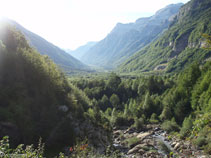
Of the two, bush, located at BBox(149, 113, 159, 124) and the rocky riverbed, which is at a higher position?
the rocky riverbed

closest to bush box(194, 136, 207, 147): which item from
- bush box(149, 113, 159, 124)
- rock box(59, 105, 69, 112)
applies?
bush box(149, 113, 159, 124)

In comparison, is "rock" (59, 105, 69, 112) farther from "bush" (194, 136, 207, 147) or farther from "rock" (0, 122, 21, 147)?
"bush" (194, 136, 207, 147)

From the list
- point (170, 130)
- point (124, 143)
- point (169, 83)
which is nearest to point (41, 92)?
point (124, 143)

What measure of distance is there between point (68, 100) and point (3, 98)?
1394 cm

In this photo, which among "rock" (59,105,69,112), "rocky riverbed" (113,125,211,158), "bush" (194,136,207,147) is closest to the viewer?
"rock" (59,105,69,112)

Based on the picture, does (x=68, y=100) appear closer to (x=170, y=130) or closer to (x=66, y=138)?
(x=66, y=138)

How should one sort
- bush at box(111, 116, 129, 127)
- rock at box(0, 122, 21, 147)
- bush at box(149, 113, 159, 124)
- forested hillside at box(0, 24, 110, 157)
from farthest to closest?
1. bush at box(111, 116, 129, 127)
2. bush at box(149, 113, 159, 124)
3. forested hillside at box(0, 24, 110, 157)
4. rock at box(0, 122, 21, 147)

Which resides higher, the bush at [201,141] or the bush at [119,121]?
the bush at [201,141]

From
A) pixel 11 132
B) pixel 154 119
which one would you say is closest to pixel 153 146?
pixel 154 119

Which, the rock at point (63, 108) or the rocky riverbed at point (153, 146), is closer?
the rock at point (63, 108)

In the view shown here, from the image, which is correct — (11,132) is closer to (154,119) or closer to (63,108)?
(63,108)

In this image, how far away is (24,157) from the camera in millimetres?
6926

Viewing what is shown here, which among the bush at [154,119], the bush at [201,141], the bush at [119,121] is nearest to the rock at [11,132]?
the bush at [201,141]

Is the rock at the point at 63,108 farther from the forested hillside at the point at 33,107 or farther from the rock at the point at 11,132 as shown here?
the rock at the point at 11,132
